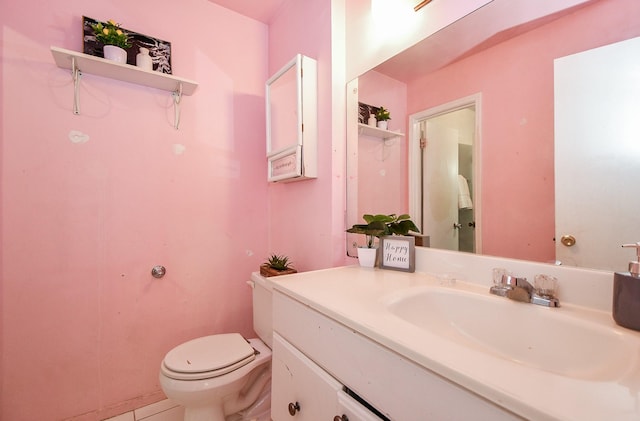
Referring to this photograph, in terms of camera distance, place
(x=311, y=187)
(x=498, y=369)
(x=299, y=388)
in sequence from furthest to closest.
A: (x=311, y=187) < (x=299, y=388) < (x=498, y=369)

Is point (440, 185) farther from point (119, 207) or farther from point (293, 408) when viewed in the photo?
point (119, 207)

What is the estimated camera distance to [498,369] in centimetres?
39

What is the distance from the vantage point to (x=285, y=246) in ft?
5.43

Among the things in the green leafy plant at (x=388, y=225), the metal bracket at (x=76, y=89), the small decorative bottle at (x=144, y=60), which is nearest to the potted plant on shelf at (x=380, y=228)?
the green leafy plant at (x=388, y=225)

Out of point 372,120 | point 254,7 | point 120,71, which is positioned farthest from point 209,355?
point 254,7

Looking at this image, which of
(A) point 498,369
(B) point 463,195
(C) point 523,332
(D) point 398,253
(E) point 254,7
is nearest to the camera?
(A) point 498,369

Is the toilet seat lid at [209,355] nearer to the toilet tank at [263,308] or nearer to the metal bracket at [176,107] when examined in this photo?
the toilet tank at [263,308]

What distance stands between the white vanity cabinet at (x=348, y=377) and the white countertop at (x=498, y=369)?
0.07 ft

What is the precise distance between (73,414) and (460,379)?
1.74m

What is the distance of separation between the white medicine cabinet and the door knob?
957 millimetres

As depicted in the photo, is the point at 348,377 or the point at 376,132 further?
the point at 376,132

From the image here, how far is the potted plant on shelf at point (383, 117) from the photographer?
1188 mm

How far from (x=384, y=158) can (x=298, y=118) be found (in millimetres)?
458

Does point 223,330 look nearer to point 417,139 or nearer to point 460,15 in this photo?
point 417,139
